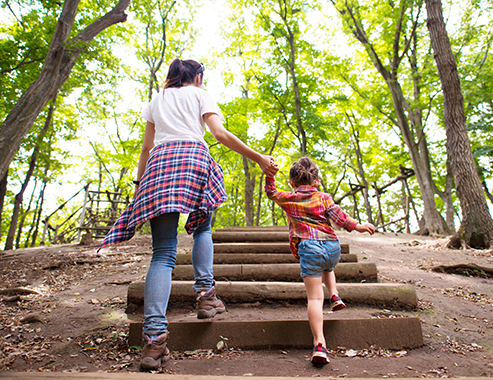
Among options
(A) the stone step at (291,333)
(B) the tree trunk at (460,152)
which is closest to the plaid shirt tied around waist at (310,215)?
(A) the stone step at (291,333)

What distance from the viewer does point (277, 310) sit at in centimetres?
252

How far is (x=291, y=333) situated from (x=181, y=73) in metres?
1.95

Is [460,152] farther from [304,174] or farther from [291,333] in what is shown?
[291,333]

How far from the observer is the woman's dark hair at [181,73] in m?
2.13

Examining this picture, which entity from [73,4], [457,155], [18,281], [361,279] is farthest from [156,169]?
[457,155]

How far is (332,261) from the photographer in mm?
2119

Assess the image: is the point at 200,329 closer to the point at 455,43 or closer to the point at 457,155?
the point at 457,155

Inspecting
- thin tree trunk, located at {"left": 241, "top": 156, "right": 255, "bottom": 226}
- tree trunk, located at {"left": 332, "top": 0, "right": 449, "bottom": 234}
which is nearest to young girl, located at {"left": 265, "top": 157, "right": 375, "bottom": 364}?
tree trunk, located at {"left": 332, "top": 0, "right": 449, "bottom": 234}

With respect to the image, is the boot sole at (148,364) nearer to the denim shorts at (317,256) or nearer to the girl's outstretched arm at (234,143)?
the denim shorts at (317,256)

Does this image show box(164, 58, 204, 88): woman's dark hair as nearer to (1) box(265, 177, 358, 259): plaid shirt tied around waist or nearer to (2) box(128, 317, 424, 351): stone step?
(1) box(265, 177, 358, 259): plaid shirt tied around waist

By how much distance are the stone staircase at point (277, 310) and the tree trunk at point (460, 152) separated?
3640mm

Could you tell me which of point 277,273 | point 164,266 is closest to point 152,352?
point 164,266

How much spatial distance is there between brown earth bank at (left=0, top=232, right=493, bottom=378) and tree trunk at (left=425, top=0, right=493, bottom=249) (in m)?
2.02

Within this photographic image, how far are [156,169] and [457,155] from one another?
6540mm
